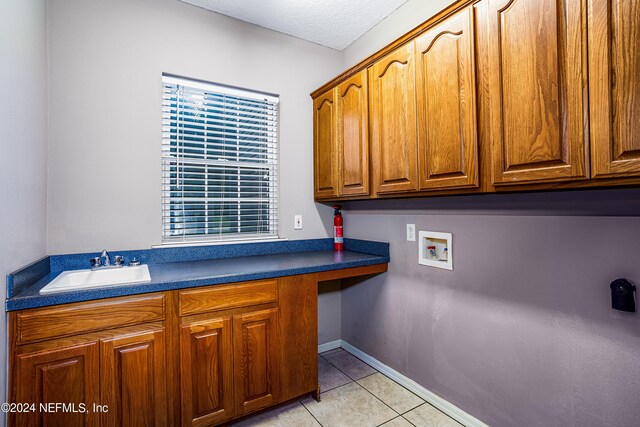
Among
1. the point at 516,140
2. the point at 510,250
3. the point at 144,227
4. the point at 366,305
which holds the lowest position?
the point at 366,305

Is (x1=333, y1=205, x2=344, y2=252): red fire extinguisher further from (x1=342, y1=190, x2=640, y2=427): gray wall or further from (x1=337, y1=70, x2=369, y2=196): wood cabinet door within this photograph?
(x1=342, y1=190, x2=640, y2=427): gray wall

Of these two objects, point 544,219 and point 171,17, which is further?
point 171,17

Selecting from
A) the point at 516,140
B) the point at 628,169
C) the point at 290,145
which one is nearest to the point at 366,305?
the point at 290,145

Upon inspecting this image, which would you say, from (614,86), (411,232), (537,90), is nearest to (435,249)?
(411,232)

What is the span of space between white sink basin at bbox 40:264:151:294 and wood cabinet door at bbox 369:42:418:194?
1.47 meters

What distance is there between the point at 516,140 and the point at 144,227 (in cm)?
212

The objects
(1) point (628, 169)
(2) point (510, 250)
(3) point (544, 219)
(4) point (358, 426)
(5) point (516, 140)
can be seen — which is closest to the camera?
(1) point (628, 169)

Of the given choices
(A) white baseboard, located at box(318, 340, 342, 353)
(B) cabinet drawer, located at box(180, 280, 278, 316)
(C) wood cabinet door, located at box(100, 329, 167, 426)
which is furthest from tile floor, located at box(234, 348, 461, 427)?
(B) cabinet drawer, located at box(180, 280, 278, 316)

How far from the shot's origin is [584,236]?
1309mm

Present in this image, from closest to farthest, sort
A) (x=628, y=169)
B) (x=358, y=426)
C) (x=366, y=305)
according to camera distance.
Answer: (x=628, y=169) < (x=358, y=426) < (x=366, y=305)

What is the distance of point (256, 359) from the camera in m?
1.77

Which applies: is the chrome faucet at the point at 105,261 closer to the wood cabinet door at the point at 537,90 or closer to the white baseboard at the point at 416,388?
the white baseboard at the point at 416,388

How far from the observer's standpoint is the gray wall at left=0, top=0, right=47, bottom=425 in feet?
4.06

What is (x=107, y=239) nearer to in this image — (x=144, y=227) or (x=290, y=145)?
(x=144, y=227)
